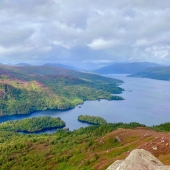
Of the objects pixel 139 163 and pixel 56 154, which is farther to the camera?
pixel 56 154

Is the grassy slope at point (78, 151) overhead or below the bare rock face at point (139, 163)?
below

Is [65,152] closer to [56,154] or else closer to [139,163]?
[56,154]

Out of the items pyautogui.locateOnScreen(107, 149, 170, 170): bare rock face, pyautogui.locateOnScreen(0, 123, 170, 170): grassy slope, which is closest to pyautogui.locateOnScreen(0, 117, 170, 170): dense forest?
pyautogui.locateOnScreen(0, 123, 170, 170): grassy slope

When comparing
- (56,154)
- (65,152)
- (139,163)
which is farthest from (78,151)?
(139,163)

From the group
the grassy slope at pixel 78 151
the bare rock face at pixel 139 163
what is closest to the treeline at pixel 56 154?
the grassy slope at pixel 78 151

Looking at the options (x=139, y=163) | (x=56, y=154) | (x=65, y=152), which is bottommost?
(x=56, y=154)

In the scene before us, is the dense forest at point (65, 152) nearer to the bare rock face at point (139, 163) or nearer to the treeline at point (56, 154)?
the treeline at point (56, 154)

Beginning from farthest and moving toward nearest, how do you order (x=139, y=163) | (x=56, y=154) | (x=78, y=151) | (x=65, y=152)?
(x=56, y=154) < (x=65, y=152) < (x=78, y=151) < (x=139, y=163)

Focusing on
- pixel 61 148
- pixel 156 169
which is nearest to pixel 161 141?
pixel 156 169

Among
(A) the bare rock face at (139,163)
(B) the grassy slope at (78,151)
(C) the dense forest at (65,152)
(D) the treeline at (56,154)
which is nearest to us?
(A) the bare rock face at (139,163)

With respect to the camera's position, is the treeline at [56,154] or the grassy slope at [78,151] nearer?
the grassy slope at [78,151]

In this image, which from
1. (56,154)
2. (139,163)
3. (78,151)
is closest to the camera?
(139,163)
